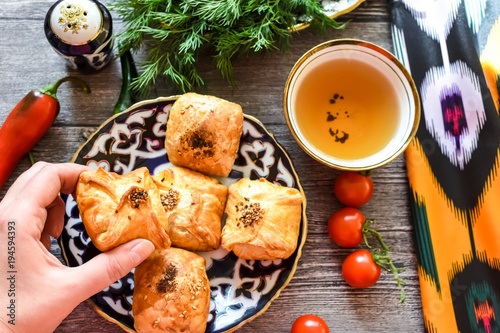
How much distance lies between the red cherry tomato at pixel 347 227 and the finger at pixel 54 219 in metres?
1.50

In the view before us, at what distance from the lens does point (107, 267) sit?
1989 mm

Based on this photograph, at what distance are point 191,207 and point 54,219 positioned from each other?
0.73m

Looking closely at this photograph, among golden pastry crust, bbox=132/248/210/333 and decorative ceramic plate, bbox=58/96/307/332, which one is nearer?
golden pastry crust, bbox=132/248/210/333

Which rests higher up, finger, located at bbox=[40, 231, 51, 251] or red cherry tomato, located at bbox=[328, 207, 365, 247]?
finger, located at bbox=[40, 231, 51, 251]

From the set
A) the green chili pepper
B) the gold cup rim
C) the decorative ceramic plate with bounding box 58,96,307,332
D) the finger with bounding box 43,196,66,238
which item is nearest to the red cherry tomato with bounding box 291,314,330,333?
the decorative ceramic plate with bounding box 58,96,307,332

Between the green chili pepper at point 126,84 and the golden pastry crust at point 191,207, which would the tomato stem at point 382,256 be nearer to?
the golden pastry crust at point 191,207

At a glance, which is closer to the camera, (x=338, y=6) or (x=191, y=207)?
(x=191, y=207)

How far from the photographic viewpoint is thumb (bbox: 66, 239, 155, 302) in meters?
1.94

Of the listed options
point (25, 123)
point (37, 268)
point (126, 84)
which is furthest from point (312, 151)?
point (25, 123)

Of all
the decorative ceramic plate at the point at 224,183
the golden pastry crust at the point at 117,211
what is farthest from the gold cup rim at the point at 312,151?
the golden pastry crust at the point at 117,211

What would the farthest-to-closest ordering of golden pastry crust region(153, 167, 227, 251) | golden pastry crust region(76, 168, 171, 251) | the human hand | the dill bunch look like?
the dill bunch, golden pastry crust region(153, 167, 227, 251), golden pastry crust region(76, 168, 171, 251), the human hand

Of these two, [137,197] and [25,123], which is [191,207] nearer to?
[137,197]

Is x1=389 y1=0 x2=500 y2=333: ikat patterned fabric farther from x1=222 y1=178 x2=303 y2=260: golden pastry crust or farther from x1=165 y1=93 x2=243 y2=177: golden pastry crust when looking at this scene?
x1=165 y1=93 x2=243 y2=177: golden pastry crust

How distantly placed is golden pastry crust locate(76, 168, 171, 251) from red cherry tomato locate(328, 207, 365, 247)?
974mm
